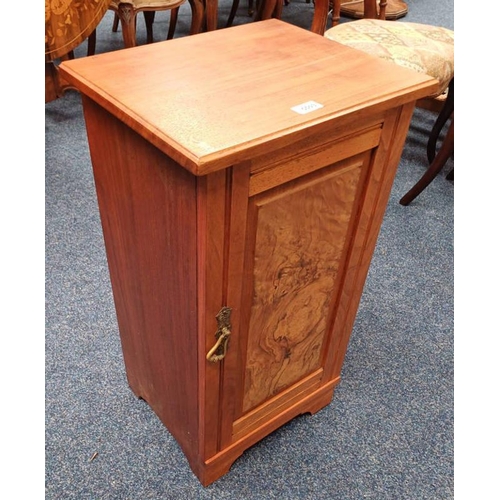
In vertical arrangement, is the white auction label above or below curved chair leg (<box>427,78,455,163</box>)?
above

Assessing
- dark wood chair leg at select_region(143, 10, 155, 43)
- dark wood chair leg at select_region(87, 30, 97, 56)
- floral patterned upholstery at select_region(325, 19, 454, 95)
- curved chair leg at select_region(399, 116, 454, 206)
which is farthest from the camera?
dark wood chair leg at select_region(143, 10, 155, 43)

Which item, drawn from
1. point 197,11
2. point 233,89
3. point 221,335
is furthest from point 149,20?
point 221,335

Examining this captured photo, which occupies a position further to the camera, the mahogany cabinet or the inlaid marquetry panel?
the inlaid marquetry panel

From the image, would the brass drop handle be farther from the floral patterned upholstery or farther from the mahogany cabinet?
the floral patterned upholstery

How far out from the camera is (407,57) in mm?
1688

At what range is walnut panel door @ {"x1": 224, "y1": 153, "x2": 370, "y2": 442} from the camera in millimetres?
777

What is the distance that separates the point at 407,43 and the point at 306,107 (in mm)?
1267

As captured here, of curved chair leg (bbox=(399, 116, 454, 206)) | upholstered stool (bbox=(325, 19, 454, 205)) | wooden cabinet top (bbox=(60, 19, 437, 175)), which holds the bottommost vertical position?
curved chair leg (bbox=(399, 116, 454, 206))

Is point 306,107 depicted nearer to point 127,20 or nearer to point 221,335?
point 221,335

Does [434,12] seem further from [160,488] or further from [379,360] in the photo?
[160,488]

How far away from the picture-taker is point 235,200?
0.68 meters

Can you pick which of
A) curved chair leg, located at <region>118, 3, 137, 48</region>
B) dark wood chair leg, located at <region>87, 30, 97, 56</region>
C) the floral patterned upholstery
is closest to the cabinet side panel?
the floral patterned upholstery

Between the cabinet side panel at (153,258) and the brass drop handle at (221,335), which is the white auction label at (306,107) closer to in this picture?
the cabinet side panel at (153,258)
